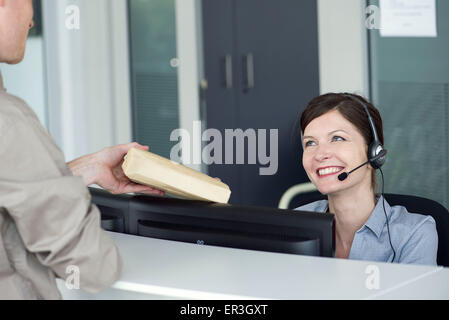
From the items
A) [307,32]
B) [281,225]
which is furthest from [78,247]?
[307,32]

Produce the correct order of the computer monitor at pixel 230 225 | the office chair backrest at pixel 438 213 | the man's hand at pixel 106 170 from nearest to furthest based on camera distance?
the computer monitor at pixel 230 225
the man's hand at pixel 106 170
the office chair backrest at pixel 438 213

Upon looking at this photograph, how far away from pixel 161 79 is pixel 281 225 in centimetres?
302

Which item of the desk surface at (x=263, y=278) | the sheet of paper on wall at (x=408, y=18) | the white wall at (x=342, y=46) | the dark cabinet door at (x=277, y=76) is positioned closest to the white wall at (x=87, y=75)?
the dark cabinet door at (x=277, y=76)

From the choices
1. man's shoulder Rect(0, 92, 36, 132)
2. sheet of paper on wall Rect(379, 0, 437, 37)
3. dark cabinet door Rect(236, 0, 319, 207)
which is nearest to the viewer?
man's shoulder Rect(0, 92, 36, 132)

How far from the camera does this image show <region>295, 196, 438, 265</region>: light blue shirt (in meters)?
1.65

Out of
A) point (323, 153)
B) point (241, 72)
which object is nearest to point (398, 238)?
point (323, 153)

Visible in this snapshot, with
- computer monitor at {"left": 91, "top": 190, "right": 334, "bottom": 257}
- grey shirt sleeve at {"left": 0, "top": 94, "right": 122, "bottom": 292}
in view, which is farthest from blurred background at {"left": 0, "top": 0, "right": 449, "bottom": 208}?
grey shirt sleeve at {"left": 0, "top": 94, "right": 122, "bottom": 292}

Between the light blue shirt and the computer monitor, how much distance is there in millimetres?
451

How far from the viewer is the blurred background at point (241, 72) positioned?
3.03m

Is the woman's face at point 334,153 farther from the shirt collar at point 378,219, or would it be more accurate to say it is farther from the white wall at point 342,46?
the white wall at point 342,46

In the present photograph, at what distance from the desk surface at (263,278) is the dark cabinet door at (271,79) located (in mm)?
2382

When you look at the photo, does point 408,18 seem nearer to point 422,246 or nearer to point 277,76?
point 277,76

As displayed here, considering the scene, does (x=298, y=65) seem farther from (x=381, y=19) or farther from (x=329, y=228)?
(x=329, y=228)

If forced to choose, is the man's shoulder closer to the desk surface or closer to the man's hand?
the desk surface
